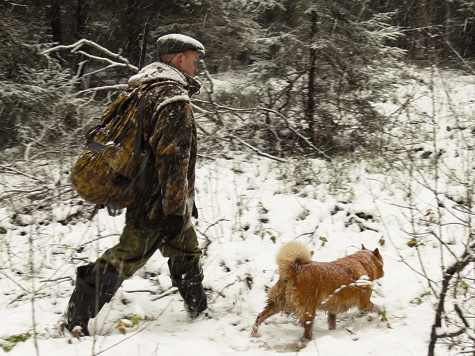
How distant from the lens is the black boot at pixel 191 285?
139 inches

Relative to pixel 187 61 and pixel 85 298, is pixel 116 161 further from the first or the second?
pixel 85 298

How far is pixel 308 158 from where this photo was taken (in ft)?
26.2

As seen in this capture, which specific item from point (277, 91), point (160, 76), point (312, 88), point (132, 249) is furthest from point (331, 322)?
point (277, 91)

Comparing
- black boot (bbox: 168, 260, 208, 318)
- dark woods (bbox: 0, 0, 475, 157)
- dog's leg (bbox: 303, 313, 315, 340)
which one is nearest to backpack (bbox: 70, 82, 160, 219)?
black boot (bbox: 168, 260, 208, 318)

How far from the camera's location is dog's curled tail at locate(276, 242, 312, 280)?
319 cm

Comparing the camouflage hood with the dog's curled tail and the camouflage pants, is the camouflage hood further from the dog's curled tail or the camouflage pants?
the dog's curled tail

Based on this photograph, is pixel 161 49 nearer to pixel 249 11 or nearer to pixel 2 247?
pixel 2 247

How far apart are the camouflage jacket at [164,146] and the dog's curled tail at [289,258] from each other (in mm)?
872

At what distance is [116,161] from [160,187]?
0.41m

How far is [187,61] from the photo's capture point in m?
3.28

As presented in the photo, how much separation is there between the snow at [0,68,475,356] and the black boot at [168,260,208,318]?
0.15m

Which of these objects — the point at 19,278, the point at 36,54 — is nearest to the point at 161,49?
the point at 19,278

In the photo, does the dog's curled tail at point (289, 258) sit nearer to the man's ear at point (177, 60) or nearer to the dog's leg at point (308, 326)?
the dog's leg at point (308, 326)

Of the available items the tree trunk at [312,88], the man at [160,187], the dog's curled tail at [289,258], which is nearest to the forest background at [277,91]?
the tree trunk at [312,88]
